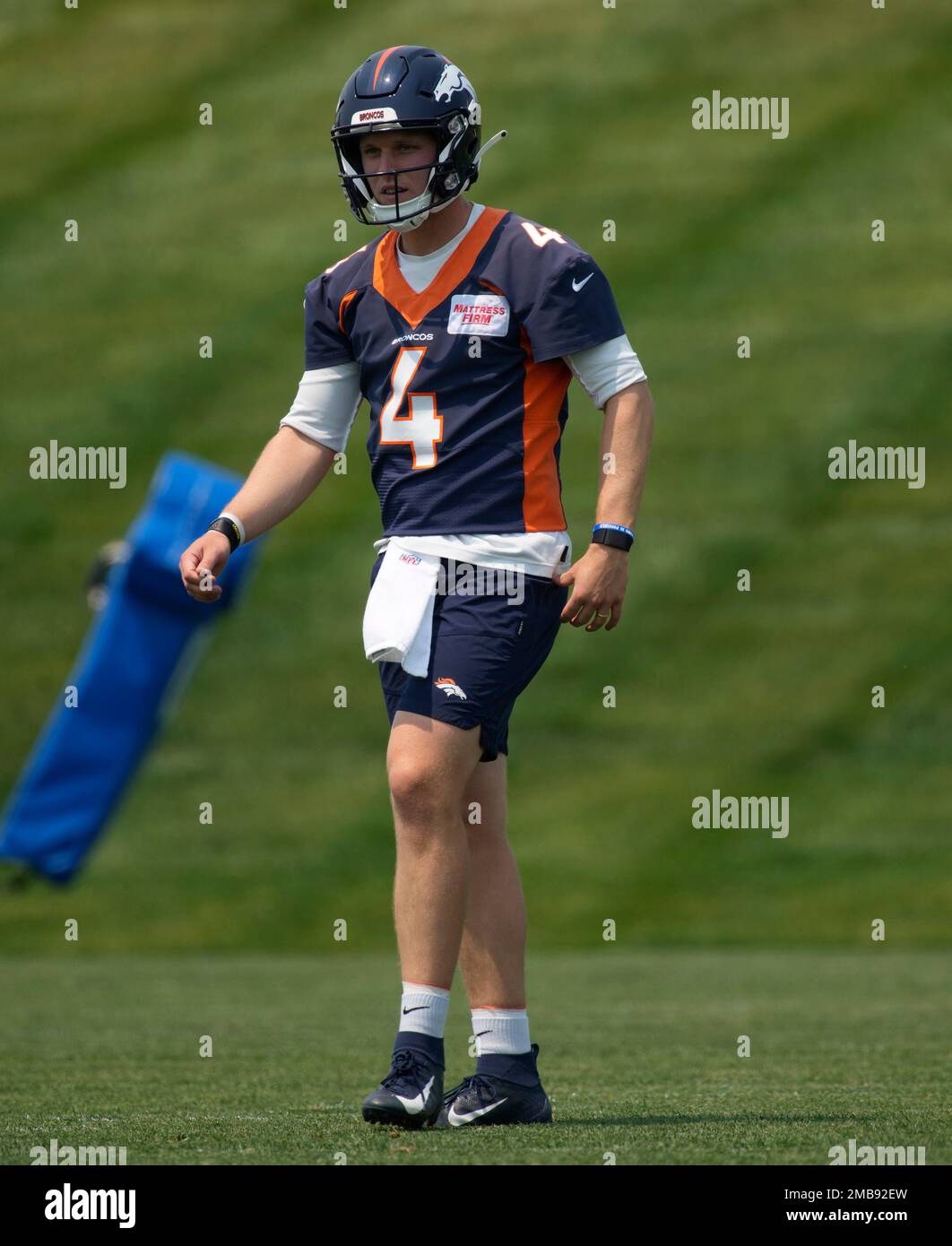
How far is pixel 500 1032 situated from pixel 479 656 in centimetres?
79

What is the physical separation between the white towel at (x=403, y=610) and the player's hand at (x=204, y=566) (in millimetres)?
320

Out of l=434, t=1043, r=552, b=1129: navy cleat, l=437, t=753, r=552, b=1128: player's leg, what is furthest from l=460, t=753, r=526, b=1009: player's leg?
l=434, t=1043, r=552, b=1129: navy cleat

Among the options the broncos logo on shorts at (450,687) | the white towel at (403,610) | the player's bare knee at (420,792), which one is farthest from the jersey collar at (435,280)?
the player's bare knee at (420,792)

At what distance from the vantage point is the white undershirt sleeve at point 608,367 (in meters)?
3.98

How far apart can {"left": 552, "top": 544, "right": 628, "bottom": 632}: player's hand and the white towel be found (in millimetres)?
276

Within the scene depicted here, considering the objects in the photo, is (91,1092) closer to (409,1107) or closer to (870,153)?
(409,1107)

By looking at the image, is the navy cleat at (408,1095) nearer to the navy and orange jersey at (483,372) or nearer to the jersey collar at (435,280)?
the navy and orange jersey at (483,372)

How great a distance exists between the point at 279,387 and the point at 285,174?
3275mm

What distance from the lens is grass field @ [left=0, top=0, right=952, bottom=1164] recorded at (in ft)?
17.6

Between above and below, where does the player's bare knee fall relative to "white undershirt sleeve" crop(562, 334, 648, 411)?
below

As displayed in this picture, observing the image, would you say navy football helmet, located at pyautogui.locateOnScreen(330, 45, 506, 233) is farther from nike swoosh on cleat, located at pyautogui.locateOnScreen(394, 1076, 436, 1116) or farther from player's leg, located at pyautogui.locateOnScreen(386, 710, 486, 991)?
nike swoosh on cleat, located at pyautogui.locateOnScreen(394, 1076, 436, 1116)

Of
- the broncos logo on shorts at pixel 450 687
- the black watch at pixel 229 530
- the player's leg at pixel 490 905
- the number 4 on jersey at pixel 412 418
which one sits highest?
the number 4 on jersey at pixel 412 418

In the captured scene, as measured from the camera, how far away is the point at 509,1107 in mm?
3914
